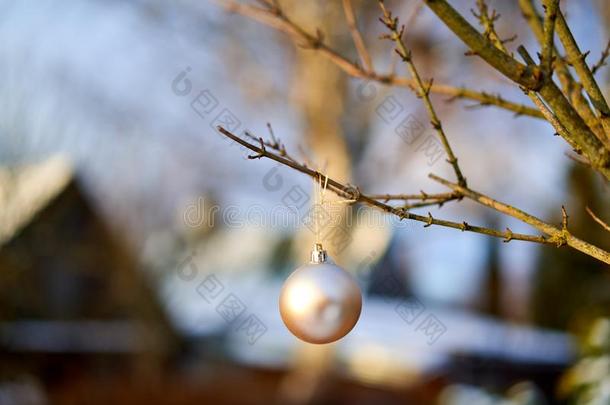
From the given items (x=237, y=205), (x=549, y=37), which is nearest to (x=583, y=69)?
(x=549, y=37)

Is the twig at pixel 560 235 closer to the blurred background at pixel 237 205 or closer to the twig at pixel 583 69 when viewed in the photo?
the twig at pixel 583 69

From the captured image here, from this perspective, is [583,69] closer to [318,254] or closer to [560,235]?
[560,235]

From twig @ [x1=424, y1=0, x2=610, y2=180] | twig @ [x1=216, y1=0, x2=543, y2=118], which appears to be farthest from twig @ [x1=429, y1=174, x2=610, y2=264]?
twig @ [x1=216, y1=0, x2=543, y2=118]

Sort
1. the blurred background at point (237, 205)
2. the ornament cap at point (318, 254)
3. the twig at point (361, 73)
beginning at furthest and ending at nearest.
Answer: the blurred background at point (237, 205) → the twig at point (361, 73) → the ornament cap at point (318, 254)

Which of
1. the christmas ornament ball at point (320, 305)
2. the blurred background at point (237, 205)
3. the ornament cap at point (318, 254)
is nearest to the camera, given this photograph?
A: the christmas ornament ball at point (320, 305)

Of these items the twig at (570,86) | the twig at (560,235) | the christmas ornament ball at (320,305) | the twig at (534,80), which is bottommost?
the christmas ornament ball at (320,305)

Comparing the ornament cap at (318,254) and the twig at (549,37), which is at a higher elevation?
the twig at (549,37)

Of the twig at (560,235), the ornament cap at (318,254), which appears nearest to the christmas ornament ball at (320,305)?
the ornament cap at (318,254)

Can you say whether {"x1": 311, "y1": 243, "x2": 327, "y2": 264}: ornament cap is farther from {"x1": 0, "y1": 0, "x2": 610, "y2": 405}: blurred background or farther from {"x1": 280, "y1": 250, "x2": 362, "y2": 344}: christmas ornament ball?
{"x1": 0, "y1": 0, "x2": 610, "y2": 405}: blurred background
